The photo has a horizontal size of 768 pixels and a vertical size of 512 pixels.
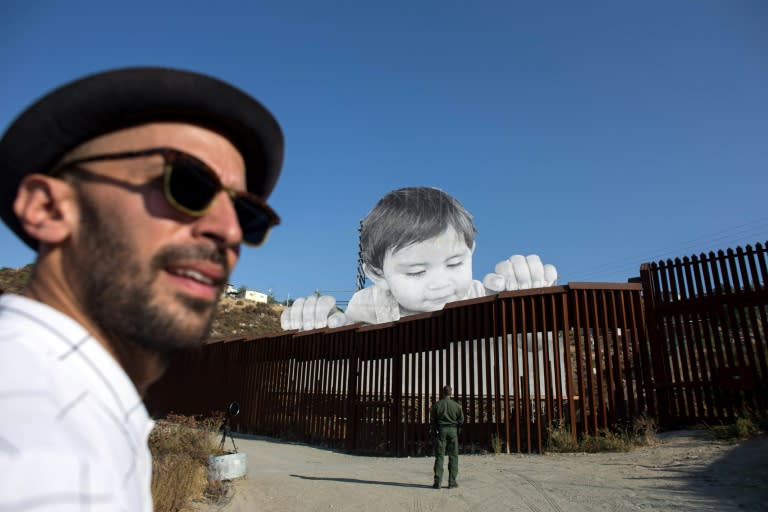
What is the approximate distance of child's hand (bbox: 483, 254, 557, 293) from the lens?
70.7ft

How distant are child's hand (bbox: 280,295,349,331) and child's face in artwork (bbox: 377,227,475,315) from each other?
444 cm

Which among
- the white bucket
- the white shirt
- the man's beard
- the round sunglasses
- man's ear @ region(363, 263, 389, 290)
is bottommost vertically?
the white bucket

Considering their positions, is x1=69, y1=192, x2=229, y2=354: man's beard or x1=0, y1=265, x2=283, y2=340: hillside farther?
x1=0, y1=265, x2=283, y2=340: hillside

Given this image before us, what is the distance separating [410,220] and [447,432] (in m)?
17.1

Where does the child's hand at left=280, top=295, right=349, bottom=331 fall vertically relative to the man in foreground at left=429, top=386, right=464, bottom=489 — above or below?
above

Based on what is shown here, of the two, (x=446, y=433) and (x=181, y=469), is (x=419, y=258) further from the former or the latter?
(x=181, y=469)

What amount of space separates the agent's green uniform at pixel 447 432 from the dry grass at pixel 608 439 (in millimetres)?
2631

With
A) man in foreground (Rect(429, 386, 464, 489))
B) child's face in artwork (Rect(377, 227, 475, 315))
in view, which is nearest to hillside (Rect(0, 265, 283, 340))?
child's face in artwork (Rect(377, 227, 475, 315))

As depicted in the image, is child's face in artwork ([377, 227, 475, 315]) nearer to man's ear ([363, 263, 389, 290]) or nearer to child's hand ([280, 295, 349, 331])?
man's ear ([363, 263, 389, 290])

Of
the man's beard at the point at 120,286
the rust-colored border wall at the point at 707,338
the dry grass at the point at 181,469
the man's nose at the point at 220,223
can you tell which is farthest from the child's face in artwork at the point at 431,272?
the man's beard at the point at 120,286

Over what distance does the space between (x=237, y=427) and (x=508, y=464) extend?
11.6 metres

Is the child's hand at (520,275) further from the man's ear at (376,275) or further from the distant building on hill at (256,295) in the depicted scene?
the distant building on hill at (256,295)

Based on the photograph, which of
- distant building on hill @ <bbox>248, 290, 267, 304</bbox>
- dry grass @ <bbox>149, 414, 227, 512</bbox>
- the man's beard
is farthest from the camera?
distant building on hill @ <bbox>248, 290, 267, 304</bbox>

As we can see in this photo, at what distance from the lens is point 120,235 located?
92cm
